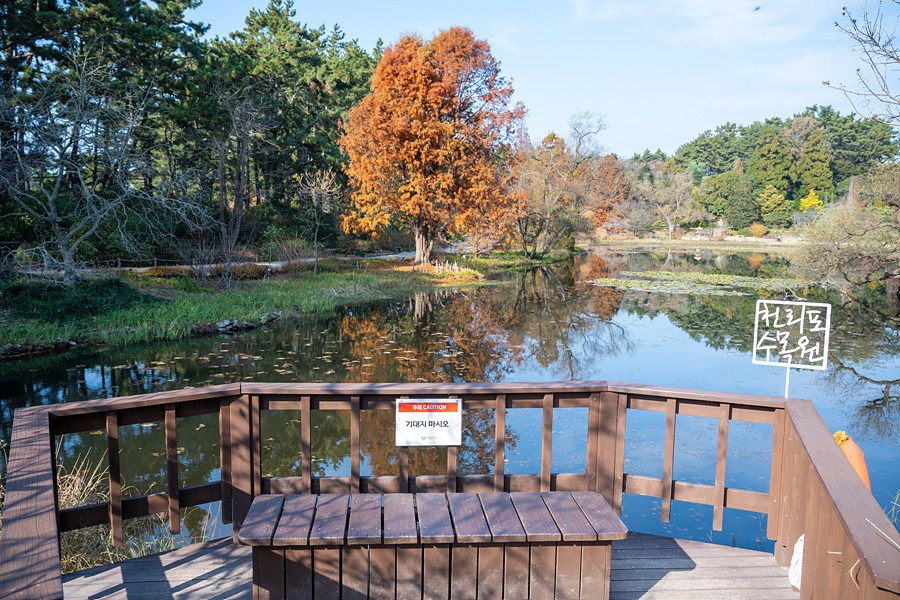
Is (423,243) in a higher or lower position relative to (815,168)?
lower

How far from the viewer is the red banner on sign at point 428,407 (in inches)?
133

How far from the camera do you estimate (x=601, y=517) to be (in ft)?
9.36

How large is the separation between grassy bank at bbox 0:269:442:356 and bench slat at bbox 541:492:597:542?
1185 centimetres

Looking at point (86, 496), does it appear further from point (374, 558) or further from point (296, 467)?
point (374, 558)

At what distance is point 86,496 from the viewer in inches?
209

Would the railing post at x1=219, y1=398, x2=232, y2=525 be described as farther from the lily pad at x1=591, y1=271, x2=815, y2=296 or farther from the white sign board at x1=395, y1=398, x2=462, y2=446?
the lily pad at x1=591, y1=271, x2=815, y2=296

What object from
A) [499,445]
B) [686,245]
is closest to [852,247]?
[499,445]

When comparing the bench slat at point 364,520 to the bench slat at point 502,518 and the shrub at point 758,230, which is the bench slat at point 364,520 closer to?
the bench slat at point 502,518

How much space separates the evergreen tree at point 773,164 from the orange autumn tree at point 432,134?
158 ft

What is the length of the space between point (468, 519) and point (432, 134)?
71.6 feet

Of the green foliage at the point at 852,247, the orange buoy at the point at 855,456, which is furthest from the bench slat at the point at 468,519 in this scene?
the green foliage at the point at 852,247

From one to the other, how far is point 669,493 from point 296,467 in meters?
4.46

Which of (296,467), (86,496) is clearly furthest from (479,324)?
(86,496)

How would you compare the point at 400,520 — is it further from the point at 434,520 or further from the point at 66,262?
the point at 66,262
